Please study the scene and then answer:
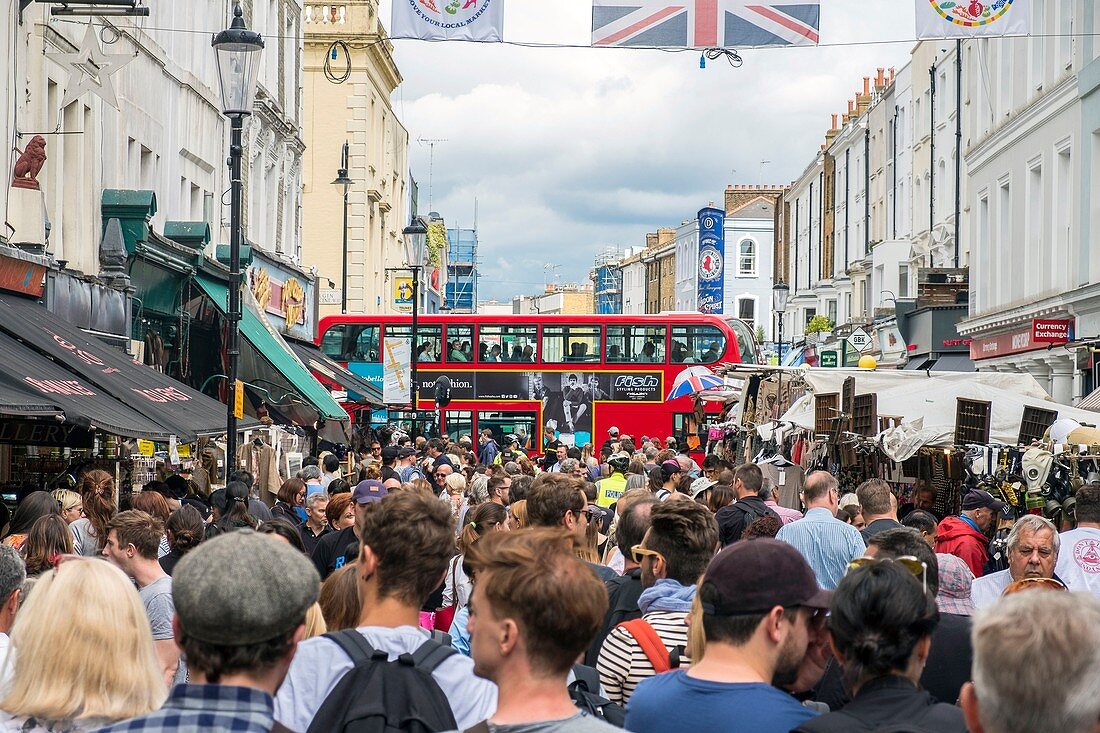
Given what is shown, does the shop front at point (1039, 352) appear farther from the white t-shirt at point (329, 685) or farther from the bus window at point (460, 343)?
the white t-shirt at point (329, 685)

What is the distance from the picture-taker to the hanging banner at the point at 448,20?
14156mm

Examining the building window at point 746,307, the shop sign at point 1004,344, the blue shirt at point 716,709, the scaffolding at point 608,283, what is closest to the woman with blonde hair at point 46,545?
the blue shirt at point 716,709

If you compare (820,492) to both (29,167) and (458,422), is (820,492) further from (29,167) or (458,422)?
(458,422)

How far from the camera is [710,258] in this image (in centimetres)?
6988

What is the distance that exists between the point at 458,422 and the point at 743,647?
33098 mm

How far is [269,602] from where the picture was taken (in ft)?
10.5

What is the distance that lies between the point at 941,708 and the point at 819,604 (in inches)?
16.9

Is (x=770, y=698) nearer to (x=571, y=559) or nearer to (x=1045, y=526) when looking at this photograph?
(x=571, y=559)

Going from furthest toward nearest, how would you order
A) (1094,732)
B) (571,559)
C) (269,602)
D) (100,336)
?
1. (100,336)
2. (571,559)
3. (269,602)
4. (1094,732)

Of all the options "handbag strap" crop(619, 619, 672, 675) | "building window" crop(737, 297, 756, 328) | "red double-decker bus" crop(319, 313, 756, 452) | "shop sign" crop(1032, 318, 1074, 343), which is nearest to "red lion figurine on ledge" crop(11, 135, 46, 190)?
"handbag strap" crop(619, 619, 672, 675)

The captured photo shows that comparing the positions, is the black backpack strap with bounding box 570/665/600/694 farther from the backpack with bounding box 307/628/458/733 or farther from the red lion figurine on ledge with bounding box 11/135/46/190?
the red lion figurine on ledge with bounding box 11/135/46/190

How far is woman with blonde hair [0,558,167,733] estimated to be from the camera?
12.2 ft

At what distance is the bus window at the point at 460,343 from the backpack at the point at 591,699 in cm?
3146

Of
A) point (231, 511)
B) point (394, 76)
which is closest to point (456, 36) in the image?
point (231, 511)
